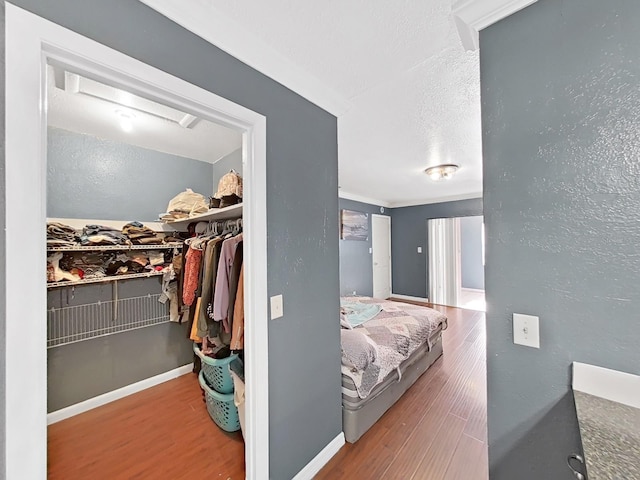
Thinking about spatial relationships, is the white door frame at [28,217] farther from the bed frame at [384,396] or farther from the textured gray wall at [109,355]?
the textured gray wall at [109,355]

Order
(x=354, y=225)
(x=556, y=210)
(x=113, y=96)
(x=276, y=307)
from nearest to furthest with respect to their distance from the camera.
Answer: (x=556, y=210), (x=276, y=307), (x=113, y=96), (x=354, y=225)

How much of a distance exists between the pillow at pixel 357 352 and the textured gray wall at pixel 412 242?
4129 millimetres

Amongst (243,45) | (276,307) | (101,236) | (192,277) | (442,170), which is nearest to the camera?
(243,45)

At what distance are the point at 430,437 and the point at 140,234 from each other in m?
3.01

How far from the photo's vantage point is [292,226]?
142cm

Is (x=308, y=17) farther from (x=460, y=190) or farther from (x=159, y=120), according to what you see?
(x=460, y=190)

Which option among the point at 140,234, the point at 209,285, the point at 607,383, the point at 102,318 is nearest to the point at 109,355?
the point at 102,318

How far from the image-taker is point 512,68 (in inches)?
38.2

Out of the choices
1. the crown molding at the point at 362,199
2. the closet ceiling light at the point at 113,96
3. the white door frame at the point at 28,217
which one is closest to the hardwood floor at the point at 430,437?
the white door frame at the point at 28,217

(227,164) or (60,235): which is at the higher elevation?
(227,164)

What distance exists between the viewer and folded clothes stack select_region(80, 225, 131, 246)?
1.99 m

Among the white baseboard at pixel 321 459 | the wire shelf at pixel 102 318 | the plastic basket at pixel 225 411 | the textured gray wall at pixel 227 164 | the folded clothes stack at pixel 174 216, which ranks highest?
the textured gray wall at pixel 227 164

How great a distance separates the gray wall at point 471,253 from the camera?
7145mm

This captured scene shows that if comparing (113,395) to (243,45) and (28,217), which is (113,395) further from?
(243,45)
